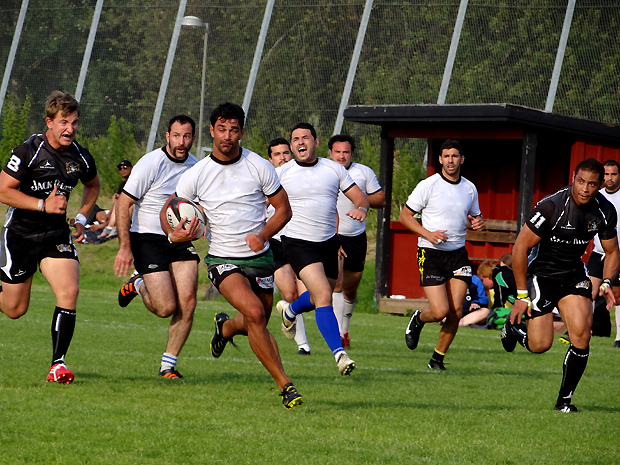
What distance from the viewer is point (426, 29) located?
21.9m

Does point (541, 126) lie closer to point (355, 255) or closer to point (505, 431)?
point (355, 255)

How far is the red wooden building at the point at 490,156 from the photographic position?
16406 millimetres

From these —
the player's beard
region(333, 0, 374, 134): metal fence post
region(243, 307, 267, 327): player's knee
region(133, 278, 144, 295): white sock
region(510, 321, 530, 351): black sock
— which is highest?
region(333, 0, 374, 134): metal fence post

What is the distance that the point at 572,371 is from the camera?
7.48 meters

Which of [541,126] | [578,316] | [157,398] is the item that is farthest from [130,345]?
[541,126]

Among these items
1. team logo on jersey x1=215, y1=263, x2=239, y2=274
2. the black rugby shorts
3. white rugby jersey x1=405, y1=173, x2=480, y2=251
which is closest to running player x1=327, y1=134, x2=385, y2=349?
white rugby jersey x1=405, y1=173, x2=480, y2=251

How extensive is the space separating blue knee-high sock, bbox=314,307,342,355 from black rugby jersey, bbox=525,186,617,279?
1.81 m

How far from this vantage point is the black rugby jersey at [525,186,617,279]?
746 centimetres

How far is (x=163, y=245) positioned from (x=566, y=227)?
3645mm

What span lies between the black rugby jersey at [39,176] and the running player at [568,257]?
3.81 metres

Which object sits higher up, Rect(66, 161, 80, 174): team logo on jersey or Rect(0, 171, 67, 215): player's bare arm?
Rect(66, 161, 80, 174): team logo on jersey

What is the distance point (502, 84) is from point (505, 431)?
15.3 meters

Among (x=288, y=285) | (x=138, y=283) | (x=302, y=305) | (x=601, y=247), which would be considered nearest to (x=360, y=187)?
(x=288, y=285)

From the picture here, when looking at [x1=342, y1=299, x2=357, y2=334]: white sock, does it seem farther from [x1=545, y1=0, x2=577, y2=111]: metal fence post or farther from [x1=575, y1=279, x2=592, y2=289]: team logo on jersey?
[x1=545, y1=0, x2=577, y2=111]: metal fence post
